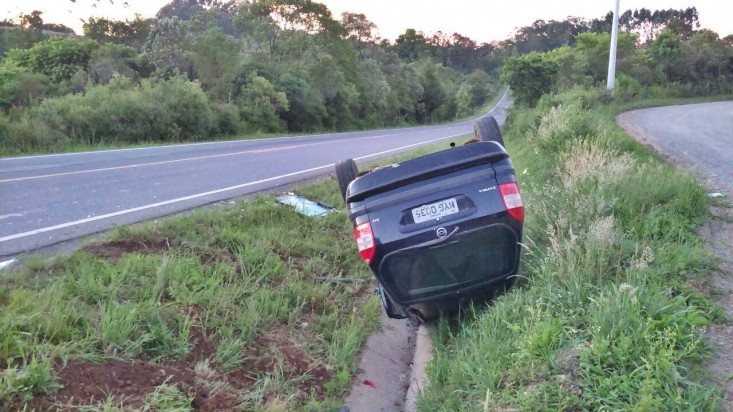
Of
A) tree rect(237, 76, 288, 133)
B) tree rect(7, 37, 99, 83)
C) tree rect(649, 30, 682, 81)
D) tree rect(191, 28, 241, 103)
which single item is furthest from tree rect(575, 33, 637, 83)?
tree rect(7, 37, 99, 83)

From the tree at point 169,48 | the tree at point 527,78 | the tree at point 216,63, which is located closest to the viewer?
the tree at point 527,78

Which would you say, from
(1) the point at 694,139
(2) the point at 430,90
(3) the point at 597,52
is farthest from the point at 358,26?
(1) the point at 694,139

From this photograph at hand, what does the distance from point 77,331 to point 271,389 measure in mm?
1356

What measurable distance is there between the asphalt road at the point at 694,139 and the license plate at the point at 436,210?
490 centimetres

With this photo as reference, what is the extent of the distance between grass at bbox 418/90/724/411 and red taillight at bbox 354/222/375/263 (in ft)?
3.08

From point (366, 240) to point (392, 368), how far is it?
1.42 metres

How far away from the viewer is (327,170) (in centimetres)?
1285

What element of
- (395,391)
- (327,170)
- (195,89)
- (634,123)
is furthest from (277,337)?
(195,89)

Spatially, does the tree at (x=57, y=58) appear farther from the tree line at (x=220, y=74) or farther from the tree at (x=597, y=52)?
the tree at (x=597, y=52)

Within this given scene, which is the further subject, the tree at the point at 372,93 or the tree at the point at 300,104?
the tree at the point at 372,93

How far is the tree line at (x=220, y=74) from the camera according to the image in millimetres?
18891

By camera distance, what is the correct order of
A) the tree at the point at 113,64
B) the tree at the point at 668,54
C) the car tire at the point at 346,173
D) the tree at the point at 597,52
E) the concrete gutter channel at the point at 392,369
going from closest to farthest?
the concrete gutter channel at the point at 392,369 → the car tire at the point at 346,173 → the tree at the point at 113,64 → the tree at the point at 597,52 → the tree at the point at 668,54

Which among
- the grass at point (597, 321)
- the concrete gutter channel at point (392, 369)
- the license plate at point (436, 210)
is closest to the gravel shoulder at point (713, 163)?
the grass at point (597, 321)

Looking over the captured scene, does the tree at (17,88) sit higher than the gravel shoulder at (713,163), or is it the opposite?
the tree at (17,88)
